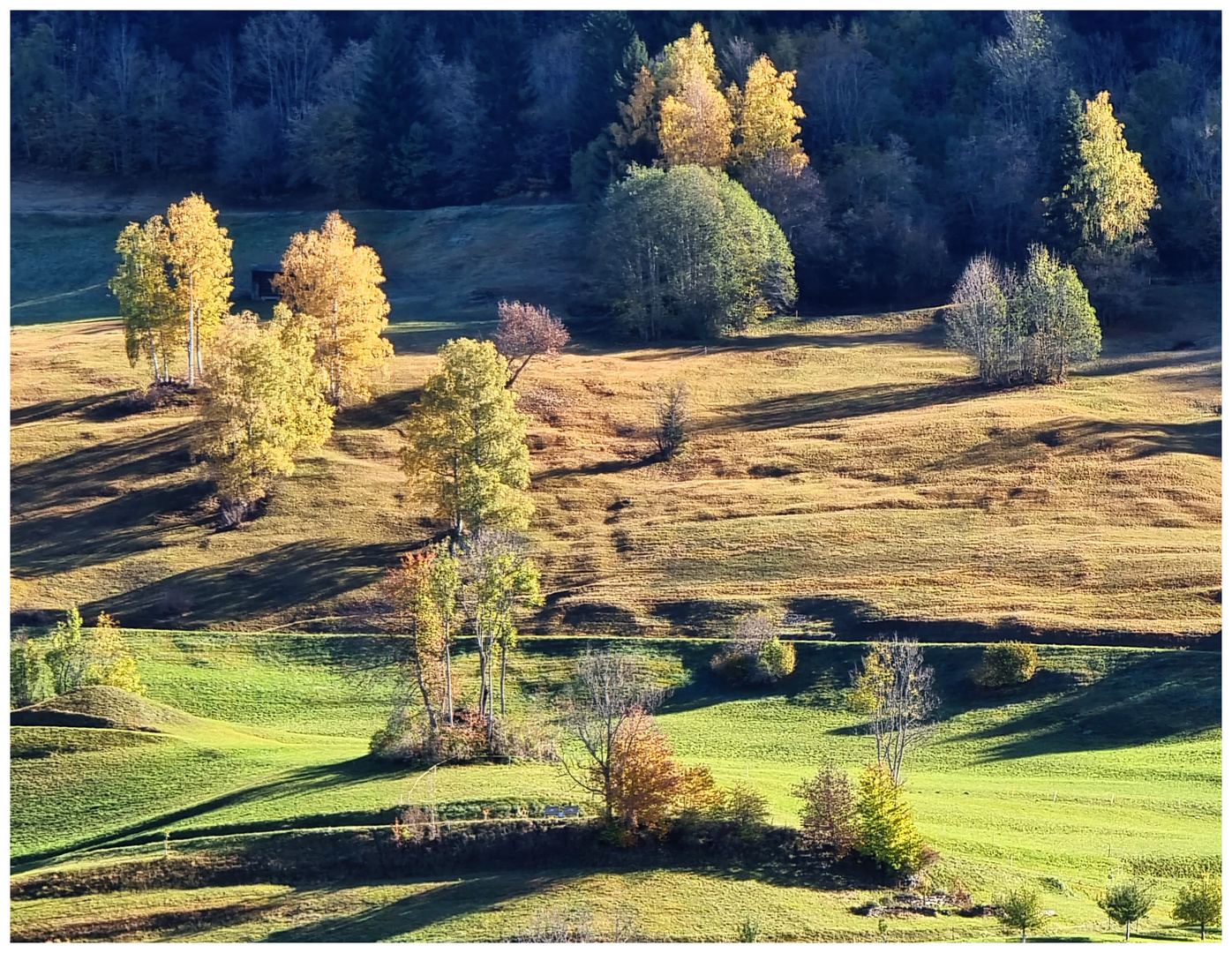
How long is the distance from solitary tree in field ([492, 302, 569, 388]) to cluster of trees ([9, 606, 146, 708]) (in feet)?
133

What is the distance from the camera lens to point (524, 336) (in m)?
102

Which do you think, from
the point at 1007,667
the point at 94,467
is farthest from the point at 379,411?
the point at 1007,667

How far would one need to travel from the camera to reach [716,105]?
125562mm

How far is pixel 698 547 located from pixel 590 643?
1215cm

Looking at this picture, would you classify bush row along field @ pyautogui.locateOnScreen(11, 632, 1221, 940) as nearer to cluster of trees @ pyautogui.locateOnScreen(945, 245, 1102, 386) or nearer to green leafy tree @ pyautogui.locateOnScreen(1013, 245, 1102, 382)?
cluster of trees @ pyautogui.locateOnScreen(945, 245, 1102, 386)

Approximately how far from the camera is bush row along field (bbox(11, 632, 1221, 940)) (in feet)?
147

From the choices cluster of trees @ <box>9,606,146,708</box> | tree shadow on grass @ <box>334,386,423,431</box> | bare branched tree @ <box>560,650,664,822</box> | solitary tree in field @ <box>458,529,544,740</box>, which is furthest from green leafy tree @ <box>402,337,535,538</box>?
bare branched tree @ <box>560,650,664,822</box>

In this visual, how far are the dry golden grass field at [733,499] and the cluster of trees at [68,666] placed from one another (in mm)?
9211

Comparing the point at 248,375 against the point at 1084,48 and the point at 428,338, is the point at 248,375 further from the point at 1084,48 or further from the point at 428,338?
the point at 1084,48

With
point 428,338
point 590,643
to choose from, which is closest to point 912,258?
point 428,338

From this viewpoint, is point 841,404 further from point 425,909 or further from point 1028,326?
point 425,909

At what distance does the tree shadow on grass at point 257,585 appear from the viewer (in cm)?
7650

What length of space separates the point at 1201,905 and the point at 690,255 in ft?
251

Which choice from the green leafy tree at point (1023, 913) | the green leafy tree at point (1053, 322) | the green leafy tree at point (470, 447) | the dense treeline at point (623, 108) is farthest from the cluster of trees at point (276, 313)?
the green leafy tree at point (1023, 913)
